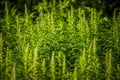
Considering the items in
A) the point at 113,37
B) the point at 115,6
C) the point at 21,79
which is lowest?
the point at 21,79

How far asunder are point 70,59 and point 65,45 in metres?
0.19

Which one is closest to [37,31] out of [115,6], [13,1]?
[13,1]

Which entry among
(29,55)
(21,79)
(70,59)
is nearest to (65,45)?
(70,59)

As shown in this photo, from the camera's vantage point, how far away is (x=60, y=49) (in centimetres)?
311

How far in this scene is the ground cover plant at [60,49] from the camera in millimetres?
2602

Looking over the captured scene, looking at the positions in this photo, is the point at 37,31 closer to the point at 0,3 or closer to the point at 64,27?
the point at 64,27

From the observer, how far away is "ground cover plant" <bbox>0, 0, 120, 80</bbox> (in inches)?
102

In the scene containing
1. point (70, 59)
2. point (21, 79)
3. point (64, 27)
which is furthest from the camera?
point (64, 27)

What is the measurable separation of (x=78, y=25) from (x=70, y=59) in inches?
17.8

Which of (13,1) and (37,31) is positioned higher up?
(13,1)

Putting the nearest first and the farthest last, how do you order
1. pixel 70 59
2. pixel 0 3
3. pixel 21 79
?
pixel 21 79 < pixel 70 59 < pixel 0 3

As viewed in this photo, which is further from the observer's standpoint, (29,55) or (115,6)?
(115,6)

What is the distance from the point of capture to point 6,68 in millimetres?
2607

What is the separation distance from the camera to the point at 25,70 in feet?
8.64
